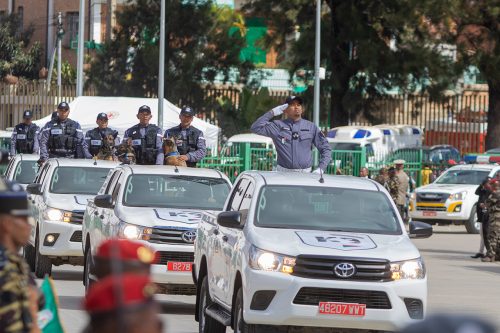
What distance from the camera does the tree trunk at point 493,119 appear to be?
4906 centimetres

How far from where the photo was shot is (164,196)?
17.0 meters

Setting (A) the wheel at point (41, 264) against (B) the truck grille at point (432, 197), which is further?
(B) the truck grille at point (432, 197)

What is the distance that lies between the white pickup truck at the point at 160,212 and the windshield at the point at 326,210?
108 inches

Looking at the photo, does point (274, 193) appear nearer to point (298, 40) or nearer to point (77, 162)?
point (77, 162)

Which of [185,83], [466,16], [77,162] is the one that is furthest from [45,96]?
[77,162]

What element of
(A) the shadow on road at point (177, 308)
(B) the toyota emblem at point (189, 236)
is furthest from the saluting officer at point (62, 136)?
(B) the toyota emblem at point (189, 236)

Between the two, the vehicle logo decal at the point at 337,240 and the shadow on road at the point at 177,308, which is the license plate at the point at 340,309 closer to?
the vehicle logo decal at the point at 337,240

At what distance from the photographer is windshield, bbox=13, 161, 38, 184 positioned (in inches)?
994

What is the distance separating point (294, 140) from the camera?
16828 millimetres

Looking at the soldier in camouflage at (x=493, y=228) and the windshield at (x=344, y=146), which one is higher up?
the windshield at (x=344, y=146)

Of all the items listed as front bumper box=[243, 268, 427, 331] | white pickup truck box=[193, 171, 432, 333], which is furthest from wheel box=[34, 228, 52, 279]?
front bumper box=[243, 268, 427, 331]

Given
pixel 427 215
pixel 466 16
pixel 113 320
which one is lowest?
pixel 427 215

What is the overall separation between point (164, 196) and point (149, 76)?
3605 centimetres

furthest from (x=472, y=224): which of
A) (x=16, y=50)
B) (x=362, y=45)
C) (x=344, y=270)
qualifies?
(x=16, y=50)
